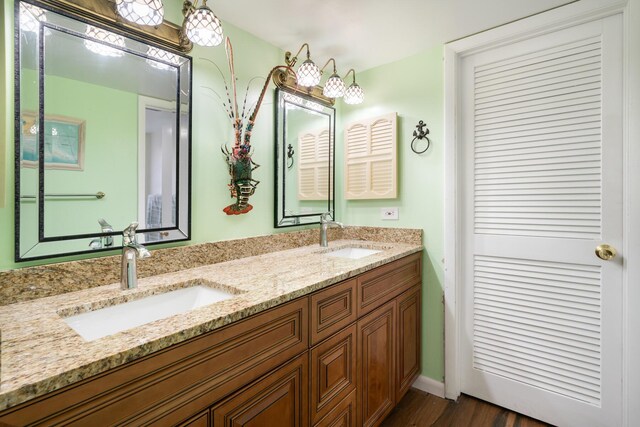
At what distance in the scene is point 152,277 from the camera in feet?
4.18

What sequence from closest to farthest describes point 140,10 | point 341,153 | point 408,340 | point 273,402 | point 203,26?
point 273,402 < point 140,10 < point 203,26 < point 408,340 < point 341,153

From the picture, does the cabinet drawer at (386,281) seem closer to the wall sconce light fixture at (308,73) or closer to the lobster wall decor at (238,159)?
the lobster wall decor at (238,159)

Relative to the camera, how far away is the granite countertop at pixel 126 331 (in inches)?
23.0

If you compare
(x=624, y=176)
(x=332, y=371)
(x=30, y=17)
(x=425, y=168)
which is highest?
(x=30, y=17)

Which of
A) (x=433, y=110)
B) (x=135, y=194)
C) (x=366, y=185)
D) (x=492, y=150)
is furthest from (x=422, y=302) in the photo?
(x=135, y=194)

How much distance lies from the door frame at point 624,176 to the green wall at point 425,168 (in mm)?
55

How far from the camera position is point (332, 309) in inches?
50.4

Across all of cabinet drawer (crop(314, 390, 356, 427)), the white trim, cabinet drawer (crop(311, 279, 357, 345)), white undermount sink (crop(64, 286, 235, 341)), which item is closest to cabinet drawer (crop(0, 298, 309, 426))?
cabinet drawer (crop(311, 279, 357, 345))

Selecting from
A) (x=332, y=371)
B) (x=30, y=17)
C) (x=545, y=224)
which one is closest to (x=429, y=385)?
(x=332, y=371)

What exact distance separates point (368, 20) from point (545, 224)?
149 centimetres

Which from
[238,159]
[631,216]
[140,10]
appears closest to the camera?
[140,10]

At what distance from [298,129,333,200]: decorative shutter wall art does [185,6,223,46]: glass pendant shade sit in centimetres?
85

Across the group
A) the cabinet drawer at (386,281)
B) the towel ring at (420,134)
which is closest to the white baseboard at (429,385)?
the cabinet drawer at (386,281)

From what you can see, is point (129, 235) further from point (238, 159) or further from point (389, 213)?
point (389, 213)
